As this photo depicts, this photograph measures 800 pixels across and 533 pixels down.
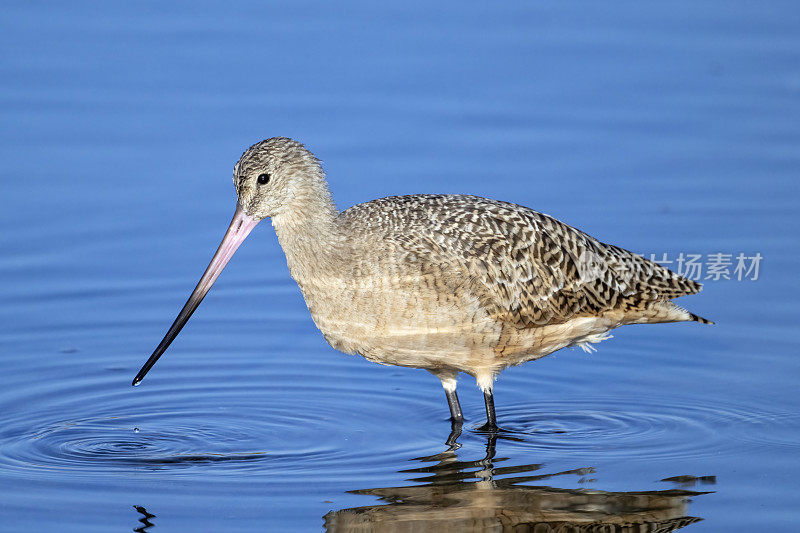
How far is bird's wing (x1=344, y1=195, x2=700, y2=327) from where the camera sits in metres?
9.26

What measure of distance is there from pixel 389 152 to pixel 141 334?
3352 mm

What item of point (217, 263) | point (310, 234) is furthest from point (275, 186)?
point (217, 263)

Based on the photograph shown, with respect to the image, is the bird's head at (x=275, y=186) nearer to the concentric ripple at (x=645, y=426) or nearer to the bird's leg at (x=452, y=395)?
the bird's leg at (x=452, y=395)

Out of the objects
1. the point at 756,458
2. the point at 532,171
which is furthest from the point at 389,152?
the point at 756,458

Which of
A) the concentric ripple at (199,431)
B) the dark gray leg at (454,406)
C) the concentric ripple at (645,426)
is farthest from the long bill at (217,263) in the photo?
the concentric ripple at (645,426)

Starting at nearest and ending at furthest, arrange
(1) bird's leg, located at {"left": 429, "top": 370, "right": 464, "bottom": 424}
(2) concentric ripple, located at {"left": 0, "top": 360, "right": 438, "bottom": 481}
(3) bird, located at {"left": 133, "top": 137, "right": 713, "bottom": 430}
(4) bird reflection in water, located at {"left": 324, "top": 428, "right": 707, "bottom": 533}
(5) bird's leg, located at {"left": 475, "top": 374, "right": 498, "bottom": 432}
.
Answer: (4) bird reflection in water, located at {"left": 324, "top": 428, "right": 707, "bottom": 533} → (2) concentric ripple, located at {"left": 0, "top": 360, "right": 438, "bottom": 481} → (3) bird, located at {"left": 133, "top": 137, "right": 713, "bottom": 430} → (5) bird's leg, located at {"left": 475, "top": 374, "right": 498, "bottom": 432} → (1) bird's leg, located at {"left": 429, "top": 370, "right": 464, "bottom": 424}

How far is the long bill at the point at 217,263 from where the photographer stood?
30.5ft

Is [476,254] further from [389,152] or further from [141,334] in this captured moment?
[389,152]

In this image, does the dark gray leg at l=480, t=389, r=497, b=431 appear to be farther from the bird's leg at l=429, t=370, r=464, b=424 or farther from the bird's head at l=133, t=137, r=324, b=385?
the bird's head at l=133, t=137, r=324, b=385

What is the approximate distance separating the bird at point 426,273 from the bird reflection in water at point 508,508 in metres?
0.96

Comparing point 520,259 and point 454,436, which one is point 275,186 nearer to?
point 520,259

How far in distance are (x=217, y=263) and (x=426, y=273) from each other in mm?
1456

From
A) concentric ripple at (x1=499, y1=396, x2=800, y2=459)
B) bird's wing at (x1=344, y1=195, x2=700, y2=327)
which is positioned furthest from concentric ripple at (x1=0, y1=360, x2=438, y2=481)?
bird's wing at (x1=344, y1=195, x2=700, y2=327)

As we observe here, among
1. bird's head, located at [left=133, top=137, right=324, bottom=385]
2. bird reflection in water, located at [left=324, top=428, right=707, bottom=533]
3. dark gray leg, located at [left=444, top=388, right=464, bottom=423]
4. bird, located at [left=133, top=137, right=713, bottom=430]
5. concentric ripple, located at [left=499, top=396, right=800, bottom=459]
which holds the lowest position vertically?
bird reflection in water, located at [left=324, top=428, right=707, bottom=533]
